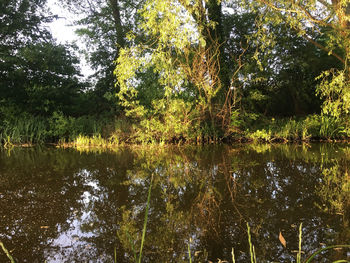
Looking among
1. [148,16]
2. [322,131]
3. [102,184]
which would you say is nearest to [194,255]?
[102,184]

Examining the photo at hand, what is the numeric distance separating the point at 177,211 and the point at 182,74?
5134mm

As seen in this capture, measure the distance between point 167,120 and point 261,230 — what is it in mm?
6222

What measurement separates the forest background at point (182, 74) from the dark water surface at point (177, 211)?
3.38 meters

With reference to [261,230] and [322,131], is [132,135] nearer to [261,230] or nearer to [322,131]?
[322,131]

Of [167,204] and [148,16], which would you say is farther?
[148,16]

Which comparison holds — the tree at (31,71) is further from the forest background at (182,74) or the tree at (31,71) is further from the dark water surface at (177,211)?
the dark water surface at (177,211)

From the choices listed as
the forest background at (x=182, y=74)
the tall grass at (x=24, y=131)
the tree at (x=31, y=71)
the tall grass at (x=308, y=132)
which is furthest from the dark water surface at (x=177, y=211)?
the tree at (x=31, y=71)

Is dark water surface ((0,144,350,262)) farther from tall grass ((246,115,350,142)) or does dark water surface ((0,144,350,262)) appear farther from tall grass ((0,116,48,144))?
tall grass ((0,116,48,144))

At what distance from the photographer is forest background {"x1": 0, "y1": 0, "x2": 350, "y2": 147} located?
7.02 metres

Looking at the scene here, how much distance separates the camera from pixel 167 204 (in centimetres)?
295

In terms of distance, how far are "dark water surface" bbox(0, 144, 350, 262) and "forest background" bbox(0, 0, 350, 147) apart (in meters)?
3.38

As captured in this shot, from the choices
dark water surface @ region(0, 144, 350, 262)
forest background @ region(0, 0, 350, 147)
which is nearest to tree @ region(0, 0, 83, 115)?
forest background @ region(0, 0, 350, 147)

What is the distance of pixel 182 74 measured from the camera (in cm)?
731

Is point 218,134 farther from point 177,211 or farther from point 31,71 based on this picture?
point 31,71
